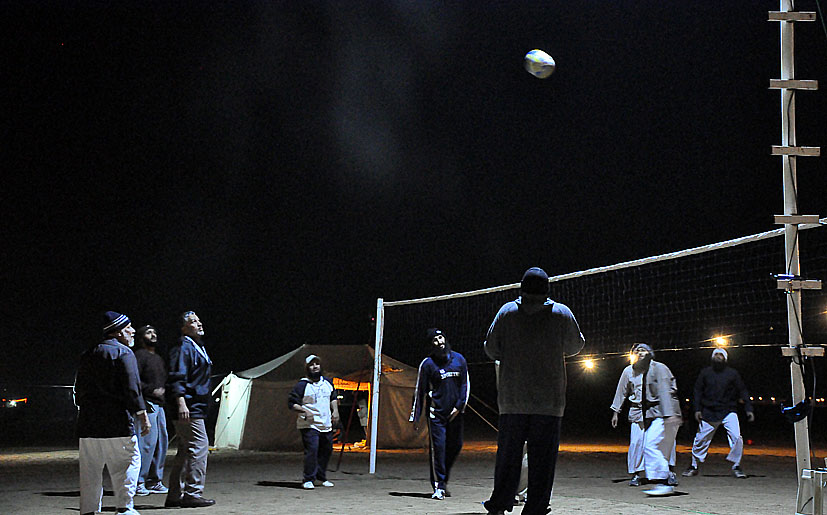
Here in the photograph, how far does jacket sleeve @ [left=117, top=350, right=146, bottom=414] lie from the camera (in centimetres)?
763

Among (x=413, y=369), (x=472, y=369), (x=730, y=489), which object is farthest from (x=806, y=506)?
(x=472, y=369)

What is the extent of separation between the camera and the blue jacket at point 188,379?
29.0ft

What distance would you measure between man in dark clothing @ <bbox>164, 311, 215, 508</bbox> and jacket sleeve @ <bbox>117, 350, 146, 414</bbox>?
107 centimetres

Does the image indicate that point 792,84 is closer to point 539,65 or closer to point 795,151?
point 795,151

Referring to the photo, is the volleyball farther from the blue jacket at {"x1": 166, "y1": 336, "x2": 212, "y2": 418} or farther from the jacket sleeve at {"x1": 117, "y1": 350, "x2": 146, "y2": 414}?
the jacket sleeve at {"x1": 117, "y1": 350, "x2": 146, "y2": 414}

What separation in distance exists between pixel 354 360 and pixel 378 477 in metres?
8.34

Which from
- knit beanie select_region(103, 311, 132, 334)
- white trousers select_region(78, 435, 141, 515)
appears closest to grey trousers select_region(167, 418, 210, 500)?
white trousers select_region(78, 435, 141, 515)

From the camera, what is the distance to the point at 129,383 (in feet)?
25.1

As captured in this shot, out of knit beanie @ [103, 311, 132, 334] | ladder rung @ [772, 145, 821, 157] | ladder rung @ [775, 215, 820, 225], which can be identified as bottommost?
knit beanie @ [103, 311, 132, 334]

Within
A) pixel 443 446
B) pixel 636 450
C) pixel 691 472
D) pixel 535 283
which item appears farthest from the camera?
pixel 691 472

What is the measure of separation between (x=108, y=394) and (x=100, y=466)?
0.61 m

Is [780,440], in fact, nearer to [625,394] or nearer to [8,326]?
[625,394]

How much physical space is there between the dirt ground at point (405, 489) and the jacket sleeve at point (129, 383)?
1.49m

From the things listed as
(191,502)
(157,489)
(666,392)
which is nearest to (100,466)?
(191,502)
